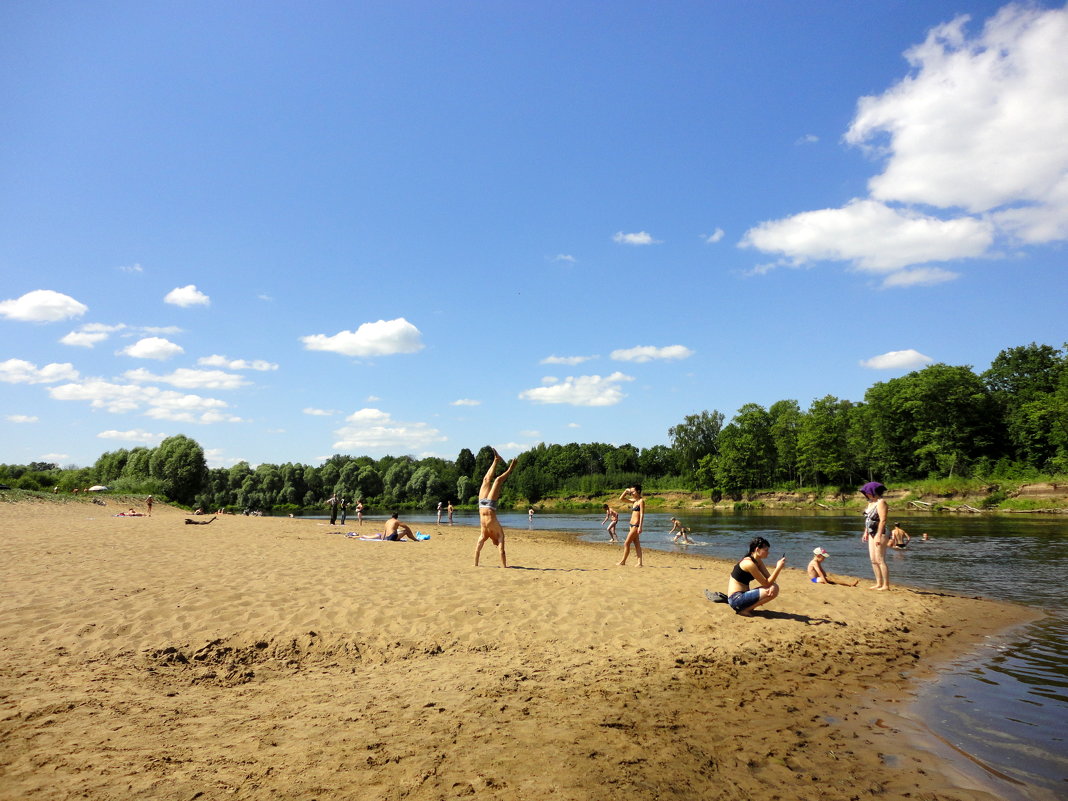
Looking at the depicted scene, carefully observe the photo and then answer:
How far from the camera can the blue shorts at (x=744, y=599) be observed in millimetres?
9281

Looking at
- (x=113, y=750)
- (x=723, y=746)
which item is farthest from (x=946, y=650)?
(x=113, y=750)

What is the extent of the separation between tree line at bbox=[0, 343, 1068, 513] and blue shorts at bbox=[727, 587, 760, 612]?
137 ft

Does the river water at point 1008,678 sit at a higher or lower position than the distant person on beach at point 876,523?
lower

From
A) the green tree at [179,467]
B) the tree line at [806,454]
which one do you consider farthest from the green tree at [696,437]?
the green tree at [179,467]

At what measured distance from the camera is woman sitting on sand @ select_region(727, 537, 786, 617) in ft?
30.2

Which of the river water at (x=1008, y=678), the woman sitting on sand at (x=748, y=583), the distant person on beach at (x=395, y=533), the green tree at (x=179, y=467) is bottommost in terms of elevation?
the river water at (x=1008, y=678)

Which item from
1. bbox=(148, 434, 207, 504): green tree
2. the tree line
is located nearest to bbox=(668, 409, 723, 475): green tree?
the tree line

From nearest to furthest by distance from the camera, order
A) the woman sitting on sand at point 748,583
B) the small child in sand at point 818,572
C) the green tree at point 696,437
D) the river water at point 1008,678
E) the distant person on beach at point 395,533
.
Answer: the river water at point 1008,678 < the woman sitting on sand at point 748,583 < the small child in sand at point 818,572 < the distant person on beach at point 395,533 < the green tree at point 696,437

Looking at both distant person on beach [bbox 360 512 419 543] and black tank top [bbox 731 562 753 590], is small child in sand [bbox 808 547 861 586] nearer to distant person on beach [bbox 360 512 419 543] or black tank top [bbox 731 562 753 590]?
black tank top [bbox 731 562 753 590]

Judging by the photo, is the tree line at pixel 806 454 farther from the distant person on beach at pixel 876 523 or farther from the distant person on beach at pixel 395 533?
Answer: the distant person on beach at pixel 876 523

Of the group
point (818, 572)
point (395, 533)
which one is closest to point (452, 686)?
point (818, 572)

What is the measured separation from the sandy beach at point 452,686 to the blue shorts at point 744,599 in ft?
0.65

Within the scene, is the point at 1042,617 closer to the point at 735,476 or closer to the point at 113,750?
the point at 113,750

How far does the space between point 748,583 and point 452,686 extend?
5.62 metres
